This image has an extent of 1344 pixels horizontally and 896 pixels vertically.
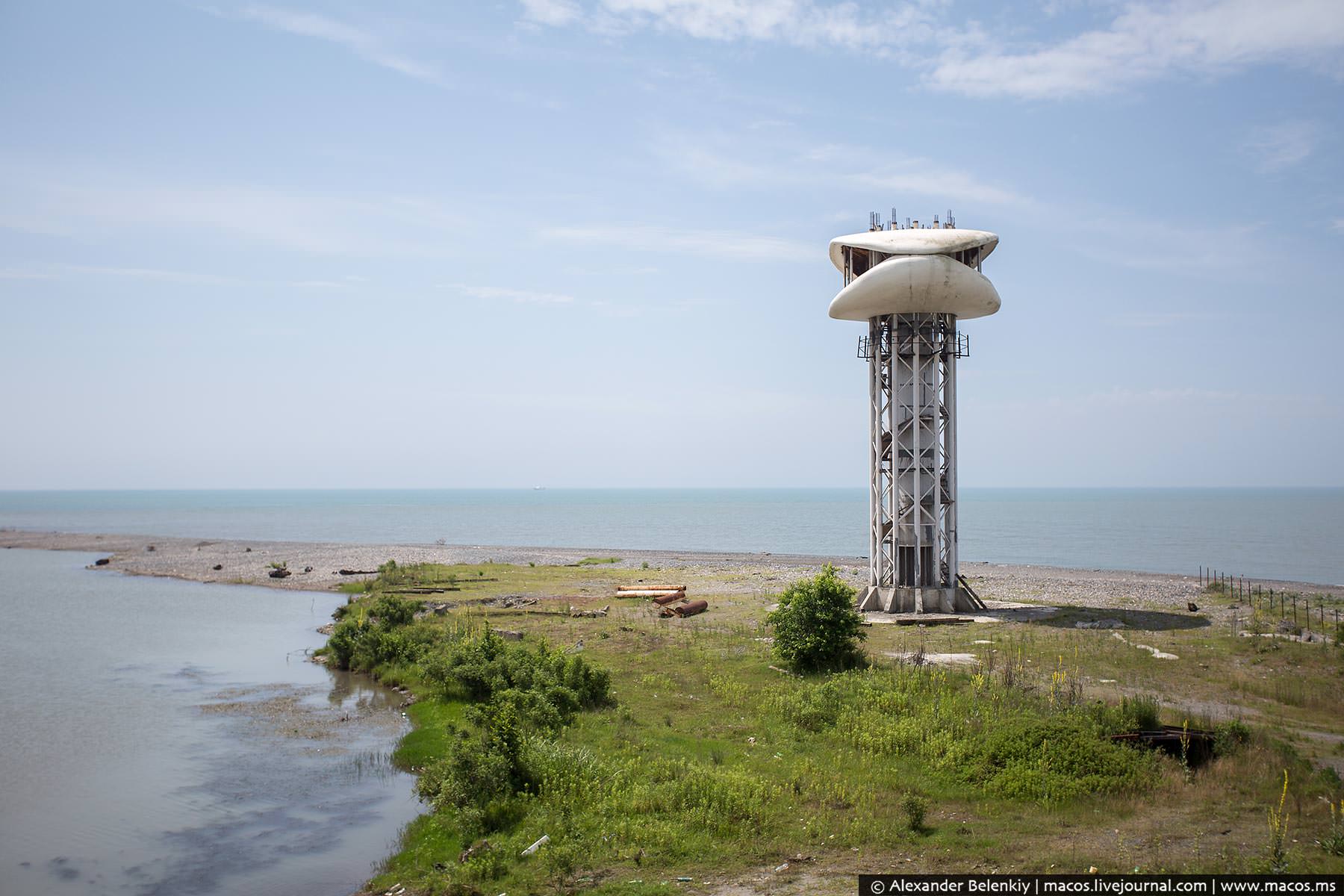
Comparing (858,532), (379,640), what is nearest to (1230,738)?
(379,640)

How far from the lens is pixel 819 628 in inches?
994

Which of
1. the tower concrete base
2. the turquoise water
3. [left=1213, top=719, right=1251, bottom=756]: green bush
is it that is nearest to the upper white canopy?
the tower concrete base

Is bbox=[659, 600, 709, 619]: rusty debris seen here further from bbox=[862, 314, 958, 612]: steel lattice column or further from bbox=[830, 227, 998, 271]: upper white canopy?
bbox=[830, 227, 998, 271]: upper white canopy

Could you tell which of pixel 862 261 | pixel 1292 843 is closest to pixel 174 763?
pixel 1292 843

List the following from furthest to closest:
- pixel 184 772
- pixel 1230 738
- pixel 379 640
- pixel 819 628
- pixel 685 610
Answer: pixel 685 610, pixel 379 640, pixel 819 628, pixel 184 772, pixel 1230 738

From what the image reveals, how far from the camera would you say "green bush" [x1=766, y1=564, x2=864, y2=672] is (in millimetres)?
25000

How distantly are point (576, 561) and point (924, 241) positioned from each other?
167ft

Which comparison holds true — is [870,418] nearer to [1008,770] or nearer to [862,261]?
[862,261]

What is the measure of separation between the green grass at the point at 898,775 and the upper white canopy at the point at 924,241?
16.1 m

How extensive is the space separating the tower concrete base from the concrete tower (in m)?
0.04

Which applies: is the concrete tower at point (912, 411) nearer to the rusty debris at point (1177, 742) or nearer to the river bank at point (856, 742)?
the river bank at point (856, 742)

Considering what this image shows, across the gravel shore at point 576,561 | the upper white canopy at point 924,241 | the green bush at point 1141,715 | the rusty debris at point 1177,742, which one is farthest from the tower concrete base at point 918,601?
the rusty debris at point 1177,742

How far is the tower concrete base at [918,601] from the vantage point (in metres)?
35.6

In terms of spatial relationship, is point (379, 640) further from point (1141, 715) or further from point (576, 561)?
point (576, 561)
